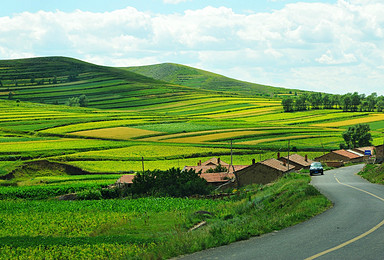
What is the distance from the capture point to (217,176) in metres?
61.3

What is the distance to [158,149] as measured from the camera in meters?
92.0

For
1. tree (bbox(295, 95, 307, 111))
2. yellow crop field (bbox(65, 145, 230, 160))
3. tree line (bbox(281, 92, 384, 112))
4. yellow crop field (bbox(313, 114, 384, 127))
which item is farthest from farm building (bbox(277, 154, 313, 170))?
tree (bbox(295, 95, 307, 111))

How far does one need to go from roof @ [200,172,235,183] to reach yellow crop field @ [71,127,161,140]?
4660cm

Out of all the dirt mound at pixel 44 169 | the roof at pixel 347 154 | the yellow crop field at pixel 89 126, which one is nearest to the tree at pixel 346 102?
the roof at pixel 347 154

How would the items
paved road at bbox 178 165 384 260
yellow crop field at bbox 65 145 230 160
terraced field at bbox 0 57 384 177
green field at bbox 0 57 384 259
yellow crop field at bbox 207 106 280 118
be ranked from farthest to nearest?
yellow crop field at bbox 207 106 280 118
yellow crop field at bbox 65 145 230 160
terraced field at bbox 0 57 384 177
green field at bbox 0 57 384 259
paved road at bbox 178 165 384 260

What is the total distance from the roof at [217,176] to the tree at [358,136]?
6325 centimetres

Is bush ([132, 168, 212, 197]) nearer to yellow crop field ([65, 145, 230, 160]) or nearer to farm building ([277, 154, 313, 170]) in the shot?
farm building ([277, 154, 313, 170])

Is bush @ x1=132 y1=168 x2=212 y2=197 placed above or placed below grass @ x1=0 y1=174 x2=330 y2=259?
below

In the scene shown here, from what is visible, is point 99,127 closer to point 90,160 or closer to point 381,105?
point 90,160

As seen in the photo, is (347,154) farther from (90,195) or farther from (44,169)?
(90,195)

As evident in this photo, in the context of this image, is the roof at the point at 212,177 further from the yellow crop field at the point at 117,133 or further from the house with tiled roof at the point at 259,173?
the yellow crop field at the point at 117,133

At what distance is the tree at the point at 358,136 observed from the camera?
115750 mm

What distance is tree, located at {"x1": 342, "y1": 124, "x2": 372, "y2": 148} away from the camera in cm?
11575

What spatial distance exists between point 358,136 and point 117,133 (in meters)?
63.0
